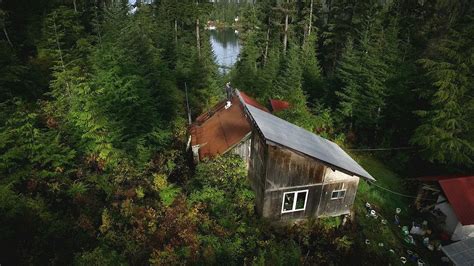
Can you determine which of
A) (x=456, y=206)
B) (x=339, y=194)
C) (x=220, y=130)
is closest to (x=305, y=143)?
(x=339, y=194)

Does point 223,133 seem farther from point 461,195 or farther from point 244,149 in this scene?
point 461,195

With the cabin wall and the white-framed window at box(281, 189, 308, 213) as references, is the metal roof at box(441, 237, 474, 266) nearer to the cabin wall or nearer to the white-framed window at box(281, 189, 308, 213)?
the cabin wall

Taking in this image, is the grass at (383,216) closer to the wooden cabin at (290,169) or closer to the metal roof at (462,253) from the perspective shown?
the wooden cabin at (290,169)

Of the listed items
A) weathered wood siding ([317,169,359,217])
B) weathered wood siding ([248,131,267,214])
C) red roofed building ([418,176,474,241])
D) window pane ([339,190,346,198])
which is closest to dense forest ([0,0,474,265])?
weathered wood siding ([248,131,267,214])

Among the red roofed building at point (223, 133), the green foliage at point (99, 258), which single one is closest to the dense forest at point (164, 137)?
the green foliage at point (99, 258)

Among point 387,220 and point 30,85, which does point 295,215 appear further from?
point 30,85

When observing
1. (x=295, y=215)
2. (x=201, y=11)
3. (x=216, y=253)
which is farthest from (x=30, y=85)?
(x=201, y=11)
